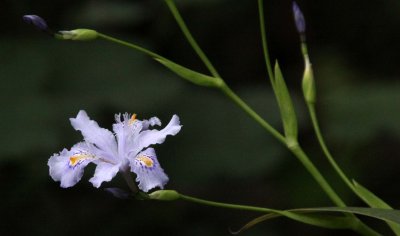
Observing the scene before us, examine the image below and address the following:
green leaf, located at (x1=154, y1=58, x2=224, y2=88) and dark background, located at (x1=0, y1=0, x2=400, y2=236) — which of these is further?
dark background, located at (x1=0, y1=0, x2=400, y2=236)

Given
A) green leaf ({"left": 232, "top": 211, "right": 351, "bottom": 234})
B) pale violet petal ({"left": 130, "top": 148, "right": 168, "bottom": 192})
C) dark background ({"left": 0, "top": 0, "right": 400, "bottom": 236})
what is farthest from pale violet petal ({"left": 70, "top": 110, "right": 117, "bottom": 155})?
dark background ({"left": 0, "top": 0, "right": 400, "bottom": 236})

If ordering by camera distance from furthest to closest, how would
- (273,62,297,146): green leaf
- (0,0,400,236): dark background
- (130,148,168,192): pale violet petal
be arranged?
(0,0,400,236): dark background, (273,62,297,146): green leaf, (130,148,168,192): pale violet petal

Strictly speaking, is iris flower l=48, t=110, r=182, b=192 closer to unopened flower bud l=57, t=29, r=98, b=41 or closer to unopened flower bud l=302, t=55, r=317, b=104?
unopened flower bud l=57, t=29, r=98, b=41

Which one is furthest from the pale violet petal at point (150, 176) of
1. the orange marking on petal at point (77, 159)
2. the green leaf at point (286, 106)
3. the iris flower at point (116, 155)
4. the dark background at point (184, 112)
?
the dark background at point (184, 112)

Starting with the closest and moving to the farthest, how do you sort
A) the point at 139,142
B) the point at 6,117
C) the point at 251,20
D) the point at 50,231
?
1. the point at 139,142
2. the point at 6,117
3. the point at 50,231
4. the point at 251,20

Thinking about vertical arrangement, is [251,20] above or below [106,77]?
below

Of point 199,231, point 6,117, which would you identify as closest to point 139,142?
point 6,117

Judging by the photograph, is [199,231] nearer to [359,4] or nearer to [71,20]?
[71,20]
